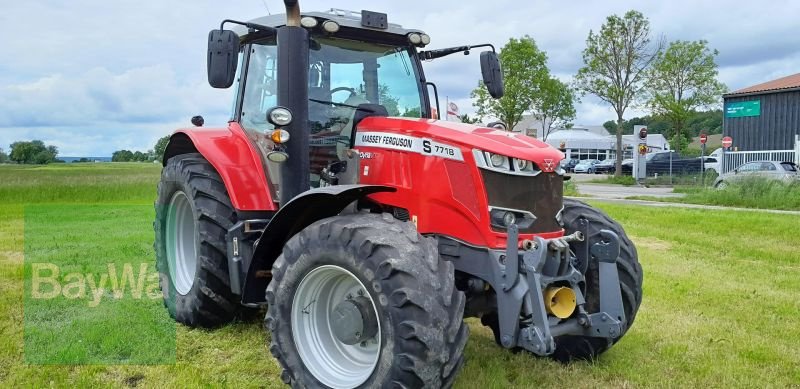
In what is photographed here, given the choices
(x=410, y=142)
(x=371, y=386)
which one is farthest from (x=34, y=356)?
(x=410, y=142)

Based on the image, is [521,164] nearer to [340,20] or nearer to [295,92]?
[295,92]

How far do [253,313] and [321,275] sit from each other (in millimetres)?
2028

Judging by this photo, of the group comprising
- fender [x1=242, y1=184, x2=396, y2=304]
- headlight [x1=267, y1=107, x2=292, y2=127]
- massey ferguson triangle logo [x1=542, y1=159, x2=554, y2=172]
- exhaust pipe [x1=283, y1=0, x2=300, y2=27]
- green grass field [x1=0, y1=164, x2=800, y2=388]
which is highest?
exhaust pipe [x1=283, y1=0, x2=300, y2=27]

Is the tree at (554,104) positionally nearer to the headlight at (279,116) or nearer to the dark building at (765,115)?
the dark building at (765,115)

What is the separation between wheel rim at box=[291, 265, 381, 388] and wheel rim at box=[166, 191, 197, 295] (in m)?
2.27

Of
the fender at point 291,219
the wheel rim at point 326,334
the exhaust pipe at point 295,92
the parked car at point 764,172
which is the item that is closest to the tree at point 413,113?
the exhaust pipe at point 295,92

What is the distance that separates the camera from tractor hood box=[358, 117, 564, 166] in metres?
4.04

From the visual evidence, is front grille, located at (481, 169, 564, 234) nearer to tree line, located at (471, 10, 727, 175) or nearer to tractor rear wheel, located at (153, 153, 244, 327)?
tractor rear wheel, located at (153, 153, 244, 327)

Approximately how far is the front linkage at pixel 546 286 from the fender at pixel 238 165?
162 centimetres

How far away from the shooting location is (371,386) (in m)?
3.55

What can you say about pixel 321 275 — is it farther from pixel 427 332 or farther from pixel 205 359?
pixel 205 359

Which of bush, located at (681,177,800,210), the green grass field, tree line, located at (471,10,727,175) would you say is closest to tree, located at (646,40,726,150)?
tree line, located at (471,10,727,175)

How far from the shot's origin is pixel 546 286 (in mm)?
3932

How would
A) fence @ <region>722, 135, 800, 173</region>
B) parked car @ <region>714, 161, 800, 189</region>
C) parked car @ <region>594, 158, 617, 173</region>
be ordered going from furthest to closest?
parked car @ <region>594, 158, 617, 173</region>
fence @ <region>722, 135, 800, 173</region>
parked car @ <region>714, 161, 800, 189</region>
